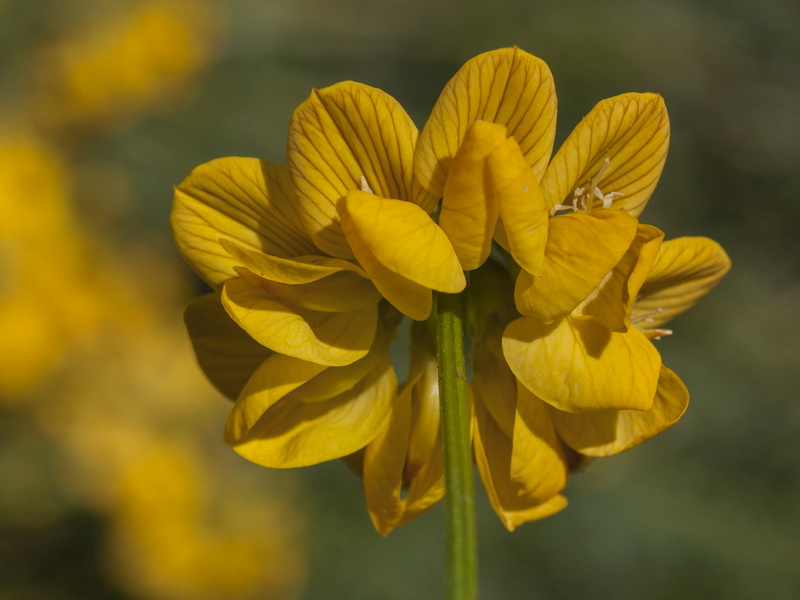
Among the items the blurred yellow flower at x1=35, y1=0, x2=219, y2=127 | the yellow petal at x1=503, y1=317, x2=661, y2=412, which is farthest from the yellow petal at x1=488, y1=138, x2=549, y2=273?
the blurred yellow flower at x1=35, y1=0, x2=219, y2=127

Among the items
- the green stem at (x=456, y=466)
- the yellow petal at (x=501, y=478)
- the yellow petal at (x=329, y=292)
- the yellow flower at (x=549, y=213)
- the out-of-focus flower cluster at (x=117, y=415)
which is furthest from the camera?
the out-of-focus flower cluster at (x=117, y=415)

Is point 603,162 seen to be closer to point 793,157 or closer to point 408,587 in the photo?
point 408,587

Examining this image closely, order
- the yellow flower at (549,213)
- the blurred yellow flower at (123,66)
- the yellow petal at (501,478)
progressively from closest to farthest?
1. the yellow flower at (549,213)
2. the yellow petal at (501,478)
3. the blurred yellow flower at (123,66)

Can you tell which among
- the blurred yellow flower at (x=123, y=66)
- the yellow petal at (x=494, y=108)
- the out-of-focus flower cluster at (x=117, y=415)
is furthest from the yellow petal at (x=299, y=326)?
the blurred yellow flower at (x=123, y=66)

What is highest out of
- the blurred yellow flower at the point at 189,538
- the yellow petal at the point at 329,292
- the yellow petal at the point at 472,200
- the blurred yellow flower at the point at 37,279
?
the yellow petal at the point at 472,200

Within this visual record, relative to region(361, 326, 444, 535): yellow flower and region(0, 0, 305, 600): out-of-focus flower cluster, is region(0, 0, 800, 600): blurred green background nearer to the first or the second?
region(0, 0, 305, 600): out-of-focus flower cluster

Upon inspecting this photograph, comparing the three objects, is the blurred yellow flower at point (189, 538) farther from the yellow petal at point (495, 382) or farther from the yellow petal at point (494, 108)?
the yellow petal at point (494, 108)

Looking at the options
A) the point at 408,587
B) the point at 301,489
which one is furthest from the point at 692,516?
the point at 301,489
